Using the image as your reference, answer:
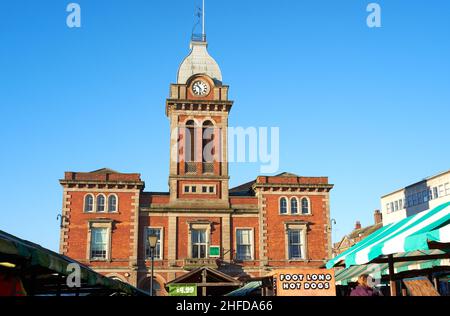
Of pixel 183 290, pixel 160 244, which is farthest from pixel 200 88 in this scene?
pixel 183 290

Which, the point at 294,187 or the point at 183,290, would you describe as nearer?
the point at 183,290

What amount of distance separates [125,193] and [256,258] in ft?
39.1

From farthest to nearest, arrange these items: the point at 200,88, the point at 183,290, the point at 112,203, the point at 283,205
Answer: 1. the point at 200,88
2. the point at 283,205
3. the point at 112,203
4. the point at 183,290

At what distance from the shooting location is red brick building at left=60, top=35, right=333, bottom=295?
40.0m

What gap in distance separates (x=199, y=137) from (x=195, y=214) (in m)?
6.89

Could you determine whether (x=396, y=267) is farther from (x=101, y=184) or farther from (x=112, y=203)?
(x=101, y=184)

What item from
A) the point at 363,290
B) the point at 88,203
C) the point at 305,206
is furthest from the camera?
the point at 305,206

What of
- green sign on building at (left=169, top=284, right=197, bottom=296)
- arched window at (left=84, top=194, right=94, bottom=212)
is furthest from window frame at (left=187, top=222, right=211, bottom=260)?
green sign on building at (left=169, top=284, right=197, bottom=296)

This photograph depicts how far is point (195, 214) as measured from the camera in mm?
41438

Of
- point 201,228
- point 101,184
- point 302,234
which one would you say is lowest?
point 302,234

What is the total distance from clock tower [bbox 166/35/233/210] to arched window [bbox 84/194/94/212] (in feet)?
21.2

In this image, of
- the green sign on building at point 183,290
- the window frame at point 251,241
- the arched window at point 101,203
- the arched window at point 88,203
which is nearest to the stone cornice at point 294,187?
the window frame at point 251,241

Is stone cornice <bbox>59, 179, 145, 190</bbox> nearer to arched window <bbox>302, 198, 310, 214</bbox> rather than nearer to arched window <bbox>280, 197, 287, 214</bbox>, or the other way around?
arched window <bbox>280, 197, 287, 214</bbox>
